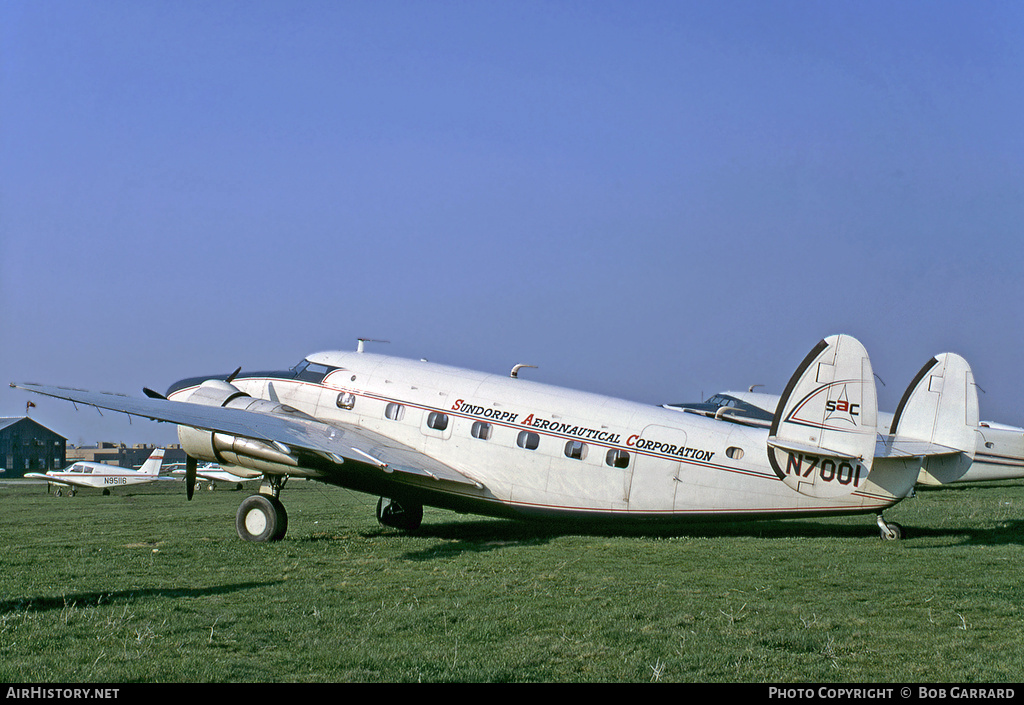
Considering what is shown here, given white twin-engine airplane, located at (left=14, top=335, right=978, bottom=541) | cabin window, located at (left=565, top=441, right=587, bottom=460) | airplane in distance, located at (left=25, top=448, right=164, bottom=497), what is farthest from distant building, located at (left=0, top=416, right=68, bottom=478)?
cabin window, located at (left=565, top=441, right=587, bottom=460)

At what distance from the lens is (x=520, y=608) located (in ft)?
28.3

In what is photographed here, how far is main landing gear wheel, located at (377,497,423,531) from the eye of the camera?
18.1m

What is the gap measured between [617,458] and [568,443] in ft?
3.19

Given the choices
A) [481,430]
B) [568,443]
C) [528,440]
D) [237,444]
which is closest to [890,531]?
[568,443]

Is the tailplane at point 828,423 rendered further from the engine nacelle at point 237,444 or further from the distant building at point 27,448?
the distant building at point 27,448

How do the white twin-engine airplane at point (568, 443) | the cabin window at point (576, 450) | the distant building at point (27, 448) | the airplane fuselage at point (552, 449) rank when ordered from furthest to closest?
the distant building at point (27, 448) → the cabin window at point (576, 450) → the airplane fuselage at point (552, 449) → the white twin-engine airplane at point (568, 443)

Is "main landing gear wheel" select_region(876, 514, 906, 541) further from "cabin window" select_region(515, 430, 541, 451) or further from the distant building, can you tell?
the distant building

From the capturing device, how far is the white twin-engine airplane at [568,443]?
1355 cm

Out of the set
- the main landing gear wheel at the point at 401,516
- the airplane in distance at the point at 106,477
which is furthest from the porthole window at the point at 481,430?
the airplane in distance at the point at 106,477

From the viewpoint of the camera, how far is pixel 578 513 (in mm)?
15016

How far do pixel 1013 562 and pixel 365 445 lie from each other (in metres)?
10.9

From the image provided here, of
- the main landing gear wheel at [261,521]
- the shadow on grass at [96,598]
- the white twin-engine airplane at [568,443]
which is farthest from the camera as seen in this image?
the main landing gear wheel at [261,521]

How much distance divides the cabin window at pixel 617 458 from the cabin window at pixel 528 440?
1.37 meters

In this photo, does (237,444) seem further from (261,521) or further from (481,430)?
(481,430)
